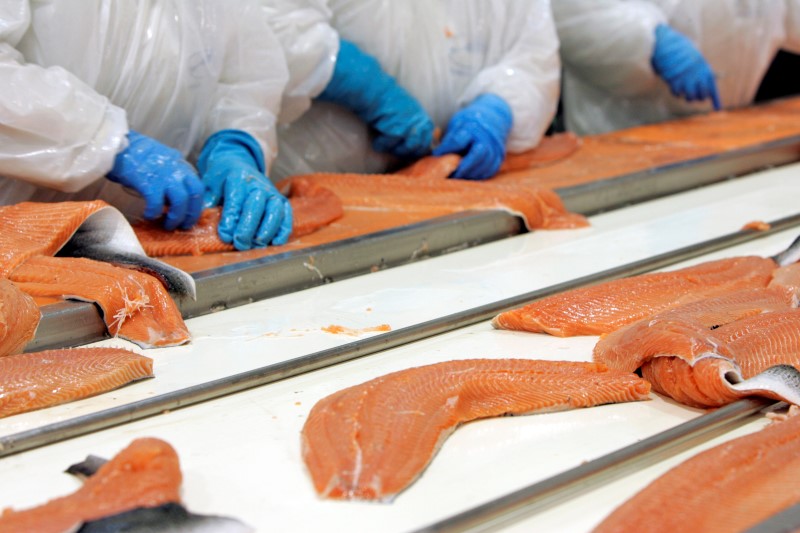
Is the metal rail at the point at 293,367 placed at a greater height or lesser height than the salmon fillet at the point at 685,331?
lesser

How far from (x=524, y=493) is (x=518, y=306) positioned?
976mm

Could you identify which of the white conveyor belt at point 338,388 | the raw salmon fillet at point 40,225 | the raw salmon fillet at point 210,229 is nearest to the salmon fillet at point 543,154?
the raw salmon fillet at point 210,229

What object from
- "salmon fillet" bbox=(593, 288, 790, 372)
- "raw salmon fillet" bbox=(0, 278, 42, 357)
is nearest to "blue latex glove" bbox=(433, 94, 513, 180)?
"salmon fillet" bbox=(593, 288, 790, 372)

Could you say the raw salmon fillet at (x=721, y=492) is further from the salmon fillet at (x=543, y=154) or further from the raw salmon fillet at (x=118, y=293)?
the salmon fillet at (x=543, y=154)

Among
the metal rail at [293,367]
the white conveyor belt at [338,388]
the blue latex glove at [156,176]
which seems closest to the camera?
the white conveyor belt at [338,388]

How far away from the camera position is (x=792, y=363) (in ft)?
6.41

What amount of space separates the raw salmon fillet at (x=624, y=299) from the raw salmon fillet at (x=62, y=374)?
2.93ft

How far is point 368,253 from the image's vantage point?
2816 mm

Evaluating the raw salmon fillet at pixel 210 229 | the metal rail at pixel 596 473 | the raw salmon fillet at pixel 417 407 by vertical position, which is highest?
the metal rail at pixel 596 473

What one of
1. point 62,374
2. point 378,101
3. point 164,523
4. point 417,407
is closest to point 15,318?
point 62,374

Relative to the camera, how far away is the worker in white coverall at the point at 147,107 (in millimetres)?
2553

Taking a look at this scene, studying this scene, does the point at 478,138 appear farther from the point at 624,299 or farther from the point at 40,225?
the point at 40,225

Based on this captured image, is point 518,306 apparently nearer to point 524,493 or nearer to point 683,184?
point 524,493

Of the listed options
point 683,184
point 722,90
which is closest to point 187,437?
point 683,184
